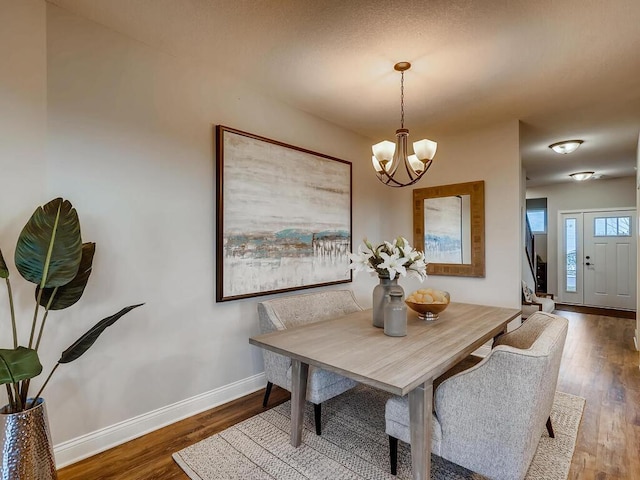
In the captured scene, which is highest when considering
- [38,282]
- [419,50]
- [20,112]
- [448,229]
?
[419,50]

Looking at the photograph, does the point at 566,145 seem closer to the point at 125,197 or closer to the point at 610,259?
the point at 610,259

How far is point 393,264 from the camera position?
2.05 m

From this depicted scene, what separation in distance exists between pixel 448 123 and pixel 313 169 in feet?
5.06

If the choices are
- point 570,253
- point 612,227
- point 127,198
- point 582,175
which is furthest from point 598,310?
point 127,198

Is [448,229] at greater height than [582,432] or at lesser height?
greater

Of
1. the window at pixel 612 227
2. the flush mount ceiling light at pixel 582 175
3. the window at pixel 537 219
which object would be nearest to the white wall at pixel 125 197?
the flush mount ceiling light at pixel 582 175

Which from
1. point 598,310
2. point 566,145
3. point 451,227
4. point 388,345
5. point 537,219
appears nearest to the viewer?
point 388,345

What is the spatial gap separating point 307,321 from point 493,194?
2546 millimetres

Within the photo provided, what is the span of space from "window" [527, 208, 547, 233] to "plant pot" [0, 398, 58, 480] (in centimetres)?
919

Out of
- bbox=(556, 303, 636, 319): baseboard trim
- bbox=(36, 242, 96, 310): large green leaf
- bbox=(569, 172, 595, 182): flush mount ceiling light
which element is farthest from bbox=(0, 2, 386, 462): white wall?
bbox=(556, 303, 636, 319): baseboard trim

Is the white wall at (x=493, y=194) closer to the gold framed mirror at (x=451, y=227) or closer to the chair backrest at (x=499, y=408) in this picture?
the gold framed mirror at (x=451, y=227)

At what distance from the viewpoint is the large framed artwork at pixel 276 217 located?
268cm

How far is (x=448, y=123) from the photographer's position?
11.8ft

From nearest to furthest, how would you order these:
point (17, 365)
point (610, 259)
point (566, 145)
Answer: point (17, 365)
point (566, 145)
point (610, 259)
